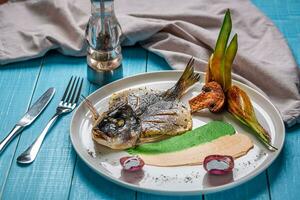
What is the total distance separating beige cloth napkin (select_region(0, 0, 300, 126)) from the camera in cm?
114

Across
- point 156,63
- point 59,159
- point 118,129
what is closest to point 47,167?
point 59,159

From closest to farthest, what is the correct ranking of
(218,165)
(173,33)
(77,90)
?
(218,165)
(77,90)
(173,33)

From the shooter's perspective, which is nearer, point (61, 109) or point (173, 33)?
point (61, 109)

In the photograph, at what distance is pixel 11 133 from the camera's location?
103 cm

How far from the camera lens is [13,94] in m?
1.14

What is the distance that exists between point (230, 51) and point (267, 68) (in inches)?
4.5

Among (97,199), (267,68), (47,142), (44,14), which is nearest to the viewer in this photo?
(97,199)

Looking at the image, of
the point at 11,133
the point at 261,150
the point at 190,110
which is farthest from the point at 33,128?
the point at 261,150

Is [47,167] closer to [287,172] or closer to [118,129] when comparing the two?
[118,129]

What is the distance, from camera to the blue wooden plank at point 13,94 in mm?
993

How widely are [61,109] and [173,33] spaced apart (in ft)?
1.03

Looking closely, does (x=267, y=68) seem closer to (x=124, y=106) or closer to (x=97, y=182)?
(x=124, y=106)

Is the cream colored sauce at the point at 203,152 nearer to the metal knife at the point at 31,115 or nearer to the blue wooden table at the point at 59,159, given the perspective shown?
the blue wooden table at the point at 59,159

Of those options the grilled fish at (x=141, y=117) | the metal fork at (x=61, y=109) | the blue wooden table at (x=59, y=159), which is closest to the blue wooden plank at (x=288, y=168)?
the blue wooden table at (x=59, y=159)
